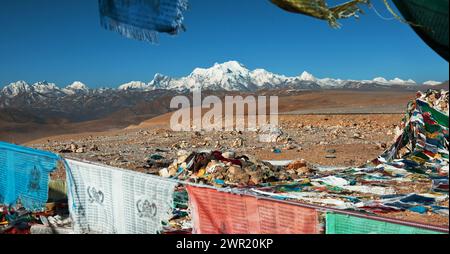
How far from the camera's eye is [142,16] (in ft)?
14.5

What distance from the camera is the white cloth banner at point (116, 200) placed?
5.46 metres

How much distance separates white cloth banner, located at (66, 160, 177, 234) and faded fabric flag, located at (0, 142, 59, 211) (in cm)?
74

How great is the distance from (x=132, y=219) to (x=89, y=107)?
632 feet

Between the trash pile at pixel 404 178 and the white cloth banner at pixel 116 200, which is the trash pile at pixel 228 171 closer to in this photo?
the trash pile at pixel 404 178

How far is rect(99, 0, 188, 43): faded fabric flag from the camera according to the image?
→ 14.5 feet

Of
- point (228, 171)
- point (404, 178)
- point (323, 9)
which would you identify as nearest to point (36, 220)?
point (228, 171)

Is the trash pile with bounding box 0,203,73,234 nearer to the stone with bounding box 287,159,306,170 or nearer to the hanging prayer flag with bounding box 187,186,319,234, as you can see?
the hanging prayer flag with bounding box 187,186,319,234

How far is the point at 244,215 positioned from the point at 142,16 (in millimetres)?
2176

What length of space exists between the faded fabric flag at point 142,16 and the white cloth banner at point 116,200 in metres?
1.72

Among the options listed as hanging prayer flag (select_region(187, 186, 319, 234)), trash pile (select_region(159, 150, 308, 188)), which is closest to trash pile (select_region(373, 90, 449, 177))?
trash pile (select_region(159, 150, 308, 188))

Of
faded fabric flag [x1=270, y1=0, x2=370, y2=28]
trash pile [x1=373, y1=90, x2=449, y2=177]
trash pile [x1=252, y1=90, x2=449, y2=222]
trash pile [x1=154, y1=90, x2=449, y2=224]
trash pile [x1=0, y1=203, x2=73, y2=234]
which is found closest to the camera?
faded fabric flag [x1=270, y1=0, x2=370, y2=28]

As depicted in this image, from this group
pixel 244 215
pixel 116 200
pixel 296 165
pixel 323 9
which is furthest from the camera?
pixel 296 165

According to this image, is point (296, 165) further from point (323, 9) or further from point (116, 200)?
point (323, 9)
